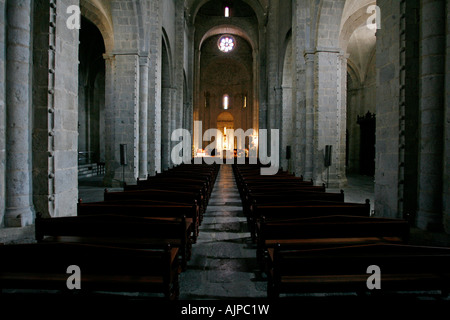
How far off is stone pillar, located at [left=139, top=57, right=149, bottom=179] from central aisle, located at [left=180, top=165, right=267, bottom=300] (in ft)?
15.9

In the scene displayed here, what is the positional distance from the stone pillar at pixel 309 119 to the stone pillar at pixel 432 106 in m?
5.69

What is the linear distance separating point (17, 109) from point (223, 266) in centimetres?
366

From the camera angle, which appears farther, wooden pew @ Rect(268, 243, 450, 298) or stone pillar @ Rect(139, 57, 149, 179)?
stone pillar @ Rect(139, 57, 149, 179)

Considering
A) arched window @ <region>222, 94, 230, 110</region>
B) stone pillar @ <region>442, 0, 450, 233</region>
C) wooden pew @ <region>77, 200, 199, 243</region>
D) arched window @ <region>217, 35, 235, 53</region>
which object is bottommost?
wooden pew @ <region>77, 200, 199, 243</region>

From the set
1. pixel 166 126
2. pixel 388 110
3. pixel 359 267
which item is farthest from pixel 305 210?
pixel 166 126

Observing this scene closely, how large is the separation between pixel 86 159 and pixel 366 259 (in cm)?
1982

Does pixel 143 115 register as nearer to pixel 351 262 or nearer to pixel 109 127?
A: pixel 109 127

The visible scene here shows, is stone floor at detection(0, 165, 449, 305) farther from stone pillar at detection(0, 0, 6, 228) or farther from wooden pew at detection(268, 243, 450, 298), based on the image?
stone pillar at detection(0, 0, 6, 228)

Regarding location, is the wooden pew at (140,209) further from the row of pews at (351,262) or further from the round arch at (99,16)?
the round arch at (99,16)

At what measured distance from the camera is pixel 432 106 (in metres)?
4.20

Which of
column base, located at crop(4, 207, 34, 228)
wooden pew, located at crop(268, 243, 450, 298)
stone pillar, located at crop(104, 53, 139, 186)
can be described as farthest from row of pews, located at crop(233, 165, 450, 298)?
stone pillar, located at crop(104, 53, 139, 186)

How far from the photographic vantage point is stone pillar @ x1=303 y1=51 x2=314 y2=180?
997cm

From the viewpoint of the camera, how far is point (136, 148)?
32.2 ft
